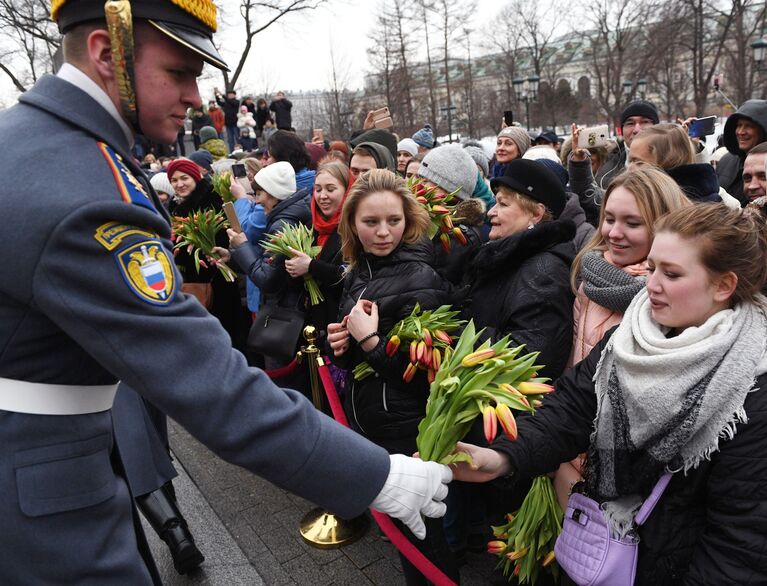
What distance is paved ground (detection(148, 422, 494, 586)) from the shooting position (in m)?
3.30

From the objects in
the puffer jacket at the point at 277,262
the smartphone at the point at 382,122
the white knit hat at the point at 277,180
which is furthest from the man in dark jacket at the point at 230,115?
the puffer jacket at the point at 277,262

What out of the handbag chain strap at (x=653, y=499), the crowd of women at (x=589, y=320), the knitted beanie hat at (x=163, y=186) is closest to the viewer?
the crowd of women at (x=589, y=320)

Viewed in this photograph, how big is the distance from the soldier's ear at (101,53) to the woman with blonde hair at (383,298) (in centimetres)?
169

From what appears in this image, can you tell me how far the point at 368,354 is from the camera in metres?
2.82

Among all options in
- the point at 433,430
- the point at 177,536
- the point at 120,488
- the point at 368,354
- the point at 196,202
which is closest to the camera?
the point at 120,488

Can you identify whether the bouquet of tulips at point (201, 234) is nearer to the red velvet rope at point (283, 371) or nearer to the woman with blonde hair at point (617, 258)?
the red velvet rope at point (283, 371)

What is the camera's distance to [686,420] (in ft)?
5.59

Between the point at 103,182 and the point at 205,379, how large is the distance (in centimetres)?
50

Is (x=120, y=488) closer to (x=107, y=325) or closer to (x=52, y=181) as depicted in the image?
(x=107, y=325)

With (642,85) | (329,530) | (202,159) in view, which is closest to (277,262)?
(329,530)

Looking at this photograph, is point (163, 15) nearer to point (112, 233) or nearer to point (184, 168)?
point (112, 233)

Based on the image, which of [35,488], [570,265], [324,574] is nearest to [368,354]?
[570,265]

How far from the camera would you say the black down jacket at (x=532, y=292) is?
8.56 ft

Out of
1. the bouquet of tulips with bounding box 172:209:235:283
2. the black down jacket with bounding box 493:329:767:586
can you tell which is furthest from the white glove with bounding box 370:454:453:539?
the bouquet of tulips with bounding box 172:209:235:283
